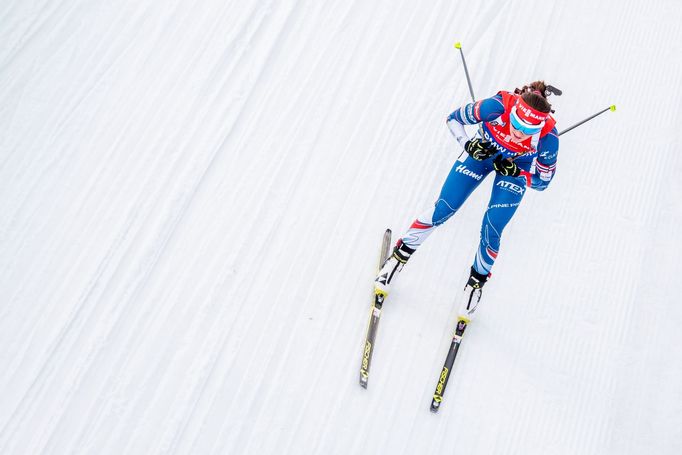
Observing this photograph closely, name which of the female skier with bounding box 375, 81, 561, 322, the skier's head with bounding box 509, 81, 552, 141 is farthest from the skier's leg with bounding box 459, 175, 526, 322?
the skier's head with bounding box 509, 81, 552, 141

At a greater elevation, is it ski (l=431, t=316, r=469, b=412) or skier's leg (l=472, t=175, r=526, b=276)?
skier's leg (l=472, t=175, r=526, b=276)

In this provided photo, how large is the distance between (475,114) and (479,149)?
258 millimetres

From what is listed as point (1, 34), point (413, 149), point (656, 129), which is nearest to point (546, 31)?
point (656, 129)

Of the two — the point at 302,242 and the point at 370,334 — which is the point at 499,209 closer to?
the point at 370,334

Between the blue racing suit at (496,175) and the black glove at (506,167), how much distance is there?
1.9 inches

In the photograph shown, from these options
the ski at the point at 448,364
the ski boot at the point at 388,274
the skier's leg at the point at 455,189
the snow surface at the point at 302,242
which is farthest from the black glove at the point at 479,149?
the ski at the point at 448,364

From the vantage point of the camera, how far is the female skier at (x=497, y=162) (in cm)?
462

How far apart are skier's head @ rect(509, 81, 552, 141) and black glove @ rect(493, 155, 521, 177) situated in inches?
10.6

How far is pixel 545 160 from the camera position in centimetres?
482

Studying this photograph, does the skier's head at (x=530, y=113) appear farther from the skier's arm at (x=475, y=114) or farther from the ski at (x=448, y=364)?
the ski at (x=448, y=364)

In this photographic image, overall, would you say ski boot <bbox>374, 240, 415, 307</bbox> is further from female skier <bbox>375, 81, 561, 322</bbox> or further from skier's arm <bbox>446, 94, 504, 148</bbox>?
skier's arm <bbox>446, 94, 504, 148</bbox>

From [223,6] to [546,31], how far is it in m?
3.47

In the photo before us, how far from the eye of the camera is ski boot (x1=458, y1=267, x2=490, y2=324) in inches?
207

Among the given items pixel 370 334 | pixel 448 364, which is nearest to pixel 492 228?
pixel 448 364
